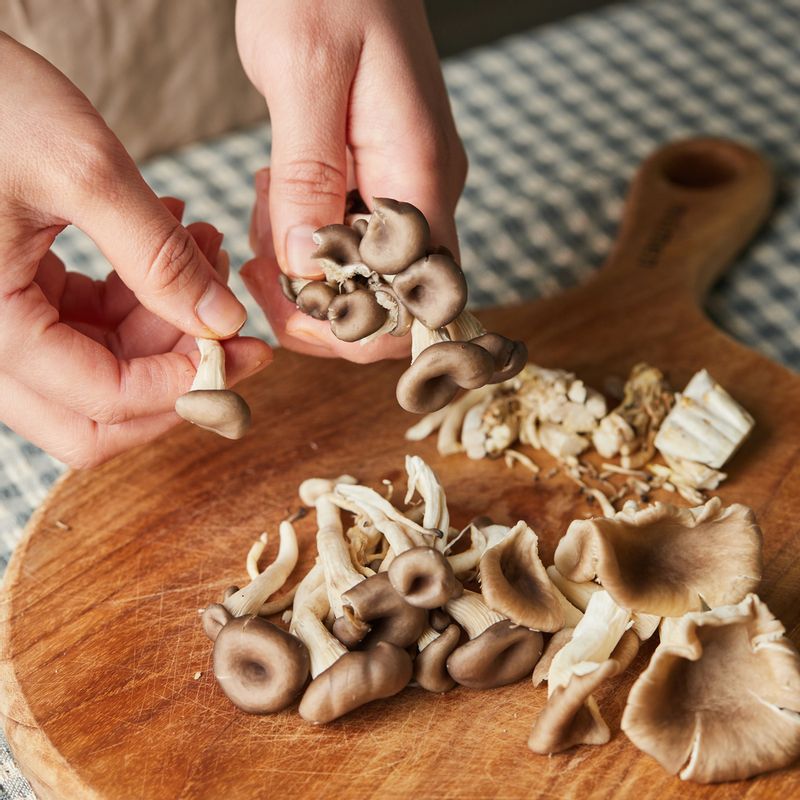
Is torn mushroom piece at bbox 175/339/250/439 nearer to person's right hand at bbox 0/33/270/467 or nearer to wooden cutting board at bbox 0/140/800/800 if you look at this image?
person's right hand at bbox 0/33/270/467

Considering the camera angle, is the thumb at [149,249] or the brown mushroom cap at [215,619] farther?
the brown mushroom cap at [215,619]

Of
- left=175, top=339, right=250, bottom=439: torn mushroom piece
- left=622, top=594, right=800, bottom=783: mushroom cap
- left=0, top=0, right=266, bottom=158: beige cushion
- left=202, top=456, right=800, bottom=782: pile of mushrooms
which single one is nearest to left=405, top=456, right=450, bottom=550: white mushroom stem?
left=202, top=456, right=800, bottom=782: pile of mushrooms

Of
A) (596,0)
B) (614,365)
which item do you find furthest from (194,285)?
(596,0)

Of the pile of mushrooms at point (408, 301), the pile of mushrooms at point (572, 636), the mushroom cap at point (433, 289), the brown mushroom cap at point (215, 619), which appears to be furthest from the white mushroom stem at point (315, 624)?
the mushroom cap at point (433, 289)

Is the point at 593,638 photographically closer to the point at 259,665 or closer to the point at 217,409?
the point at 259,665

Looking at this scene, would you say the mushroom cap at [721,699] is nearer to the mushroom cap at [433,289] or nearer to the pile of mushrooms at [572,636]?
the pile of mushrooms at [572,636]
